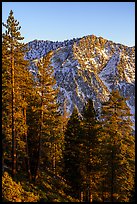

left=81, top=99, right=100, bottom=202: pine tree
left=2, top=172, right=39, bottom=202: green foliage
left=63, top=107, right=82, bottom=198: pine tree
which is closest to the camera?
left=2, top=172, right=39, bottom=202: green foliage

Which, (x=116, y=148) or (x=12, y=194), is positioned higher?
(x=116, y=148)

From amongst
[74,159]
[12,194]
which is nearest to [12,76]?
[12,194]

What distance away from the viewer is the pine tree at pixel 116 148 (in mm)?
26438

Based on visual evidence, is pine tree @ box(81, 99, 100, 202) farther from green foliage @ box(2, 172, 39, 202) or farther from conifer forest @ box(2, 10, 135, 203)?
green foliage @ box(2, 172, 39, 202)

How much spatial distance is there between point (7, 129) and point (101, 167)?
9371 millimetres

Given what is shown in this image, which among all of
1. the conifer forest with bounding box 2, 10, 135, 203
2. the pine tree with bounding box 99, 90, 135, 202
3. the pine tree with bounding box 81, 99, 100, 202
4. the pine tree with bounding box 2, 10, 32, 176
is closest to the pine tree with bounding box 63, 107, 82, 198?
the conifer forest with bounding box 2, 10, 135, 203

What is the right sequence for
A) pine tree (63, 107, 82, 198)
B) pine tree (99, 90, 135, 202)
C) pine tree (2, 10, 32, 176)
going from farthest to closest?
pine tree (63, 107, 82, 198) → pine tree (99, 90, 135, 202) → pine tree (2, 10, 32, 176)

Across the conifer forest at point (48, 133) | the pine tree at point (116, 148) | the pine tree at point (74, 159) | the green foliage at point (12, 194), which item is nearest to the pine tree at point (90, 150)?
the conifer forest at point (48, 133)

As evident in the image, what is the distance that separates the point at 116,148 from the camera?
2636 centimetres

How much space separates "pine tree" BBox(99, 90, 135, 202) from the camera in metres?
26.4

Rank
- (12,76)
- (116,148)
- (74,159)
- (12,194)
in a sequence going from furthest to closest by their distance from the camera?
(74,159) < (116,148) < (12,76) < (12,194)

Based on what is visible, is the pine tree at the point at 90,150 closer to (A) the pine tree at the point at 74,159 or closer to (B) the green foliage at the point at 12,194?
(A) the pine tree at the point at 74,159

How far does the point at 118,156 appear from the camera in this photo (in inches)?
1039

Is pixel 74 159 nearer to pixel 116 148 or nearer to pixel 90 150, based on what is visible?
pixel 90 150
